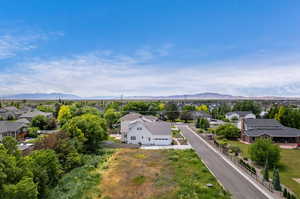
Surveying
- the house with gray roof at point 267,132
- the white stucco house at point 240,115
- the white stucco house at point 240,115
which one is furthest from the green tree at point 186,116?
the house with gray roof at point 267,132

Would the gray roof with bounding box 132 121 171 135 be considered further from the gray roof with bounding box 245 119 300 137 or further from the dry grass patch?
the gray roof with bounding box 245 119 300 137

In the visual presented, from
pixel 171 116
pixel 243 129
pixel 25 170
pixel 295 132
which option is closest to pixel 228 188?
pixel 25 170

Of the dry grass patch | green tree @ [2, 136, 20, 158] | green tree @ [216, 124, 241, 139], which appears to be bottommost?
the dry grass patch

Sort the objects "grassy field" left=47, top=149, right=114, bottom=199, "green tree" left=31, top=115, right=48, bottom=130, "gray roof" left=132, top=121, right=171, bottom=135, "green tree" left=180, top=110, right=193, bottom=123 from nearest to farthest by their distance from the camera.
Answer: "grassy field" left=47, top=149, right=114, bottom=199 → "gray roof" left=132, top=121, right=171, bottom=135 → "green tree" left=31, top=115, right=48, bottom=130 → "green tree" left=180, top=110, right=193, bottom=123

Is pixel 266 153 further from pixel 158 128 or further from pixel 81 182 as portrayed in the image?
pixel 81 182

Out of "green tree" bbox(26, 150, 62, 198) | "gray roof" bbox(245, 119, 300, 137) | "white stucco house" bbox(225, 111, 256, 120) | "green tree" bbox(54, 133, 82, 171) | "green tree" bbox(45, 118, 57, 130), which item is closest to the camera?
"green tree" bbox(26, 150, 62, 198)

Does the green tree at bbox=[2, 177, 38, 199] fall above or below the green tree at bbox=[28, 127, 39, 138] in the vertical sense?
above

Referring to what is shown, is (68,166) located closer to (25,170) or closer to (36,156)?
(36,156)

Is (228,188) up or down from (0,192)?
down

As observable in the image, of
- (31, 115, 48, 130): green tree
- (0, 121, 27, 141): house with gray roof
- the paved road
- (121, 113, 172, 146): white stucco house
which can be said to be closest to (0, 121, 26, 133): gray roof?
(0, 121, 27, 141): house with gray roof
